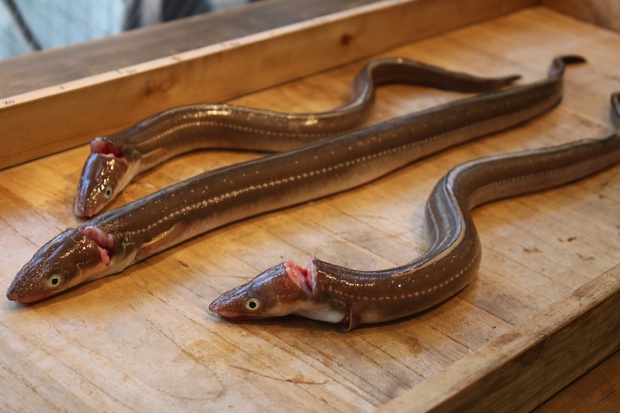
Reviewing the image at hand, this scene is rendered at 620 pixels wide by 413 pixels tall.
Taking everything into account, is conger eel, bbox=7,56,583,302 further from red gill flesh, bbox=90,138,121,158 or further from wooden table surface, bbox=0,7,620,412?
red gill flesh, bbox=90,138,121,158

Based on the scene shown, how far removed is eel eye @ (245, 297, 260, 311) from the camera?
2170 mm

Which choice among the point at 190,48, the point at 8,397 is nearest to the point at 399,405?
the point at 8,397

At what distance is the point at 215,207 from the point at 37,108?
710 mm

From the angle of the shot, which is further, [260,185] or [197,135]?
[197,135]

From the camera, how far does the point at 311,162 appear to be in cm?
276

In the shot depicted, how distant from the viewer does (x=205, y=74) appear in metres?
3.17

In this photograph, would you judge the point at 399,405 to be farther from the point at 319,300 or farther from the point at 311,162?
the point at 311,162

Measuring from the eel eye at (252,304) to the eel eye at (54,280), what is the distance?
0.51 metres

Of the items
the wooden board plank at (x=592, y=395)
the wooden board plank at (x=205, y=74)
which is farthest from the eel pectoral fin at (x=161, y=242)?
the wooden board plank at (x=592, y=395)

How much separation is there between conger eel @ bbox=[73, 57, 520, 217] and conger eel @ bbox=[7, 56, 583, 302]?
18 cm

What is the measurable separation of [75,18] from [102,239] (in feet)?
10.1

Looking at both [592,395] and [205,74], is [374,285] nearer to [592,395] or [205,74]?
[592,395]

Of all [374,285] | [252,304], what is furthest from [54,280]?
[374,285]

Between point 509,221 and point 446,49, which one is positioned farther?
point 446,49
